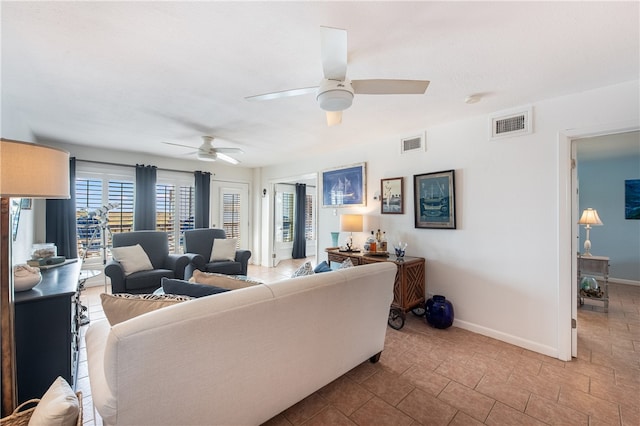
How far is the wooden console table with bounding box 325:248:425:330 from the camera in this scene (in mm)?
→ 2984

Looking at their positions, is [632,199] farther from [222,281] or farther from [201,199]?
[201,199]

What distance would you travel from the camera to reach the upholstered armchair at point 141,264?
335 centimetres

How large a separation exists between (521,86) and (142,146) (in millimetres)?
5124

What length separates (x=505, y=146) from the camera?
2787 millimetres

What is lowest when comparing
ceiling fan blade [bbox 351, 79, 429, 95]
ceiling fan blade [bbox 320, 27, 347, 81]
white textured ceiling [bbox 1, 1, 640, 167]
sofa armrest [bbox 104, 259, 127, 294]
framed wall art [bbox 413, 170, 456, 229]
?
sofa armrest [bbox 104, 259, 127, 294]

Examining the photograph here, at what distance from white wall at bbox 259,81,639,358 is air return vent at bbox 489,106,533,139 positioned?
6 cm

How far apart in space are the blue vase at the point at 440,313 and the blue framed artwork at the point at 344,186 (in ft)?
5.62

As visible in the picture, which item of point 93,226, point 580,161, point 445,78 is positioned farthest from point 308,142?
point 580,161

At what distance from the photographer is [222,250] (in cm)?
443

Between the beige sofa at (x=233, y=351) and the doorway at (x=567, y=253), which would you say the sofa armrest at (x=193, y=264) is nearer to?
the beige sofa at (x=233, y=351)

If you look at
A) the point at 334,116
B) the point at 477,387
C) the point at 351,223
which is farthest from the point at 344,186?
the point at 477,387

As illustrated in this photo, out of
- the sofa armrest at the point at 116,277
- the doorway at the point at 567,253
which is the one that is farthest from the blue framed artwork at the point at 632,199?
the sofa armrest at the point at 116,277

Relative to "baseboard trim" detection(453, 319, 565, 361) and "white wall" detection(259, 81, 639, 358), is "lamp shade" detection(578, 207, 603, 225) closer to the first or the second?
"white wall" detection(259, 81, 639, 358)

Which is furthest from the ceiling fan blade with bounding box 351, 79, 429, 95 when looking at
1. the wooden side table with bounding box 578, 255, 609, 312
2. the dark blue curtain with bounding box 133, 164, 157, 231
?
the dark blue curtain with bounding box 133, 164, 157, 231
